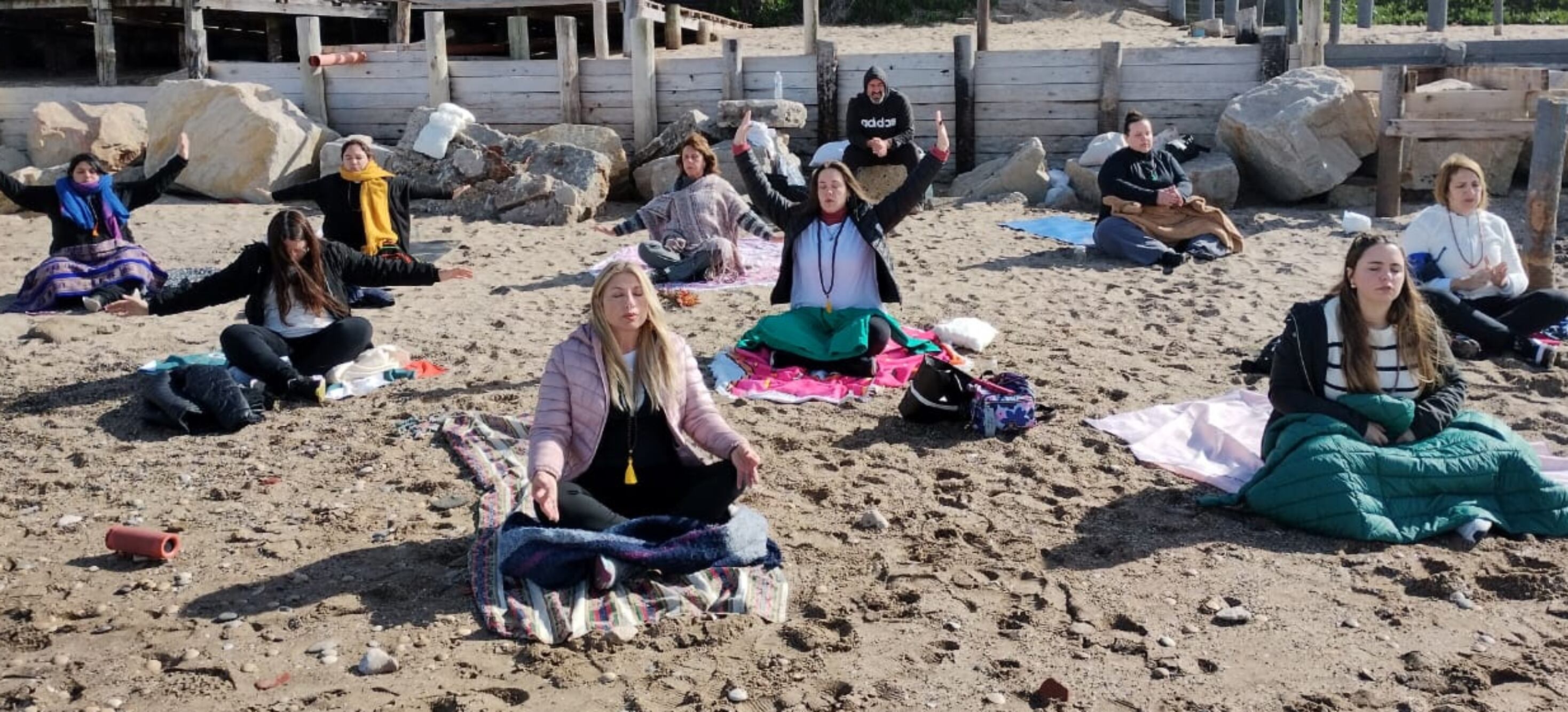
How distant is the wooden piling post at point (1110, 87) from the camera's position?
14617mm

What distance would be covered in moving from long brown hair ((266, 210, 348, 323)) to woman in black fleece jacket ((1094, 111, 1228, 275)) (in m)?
6.00

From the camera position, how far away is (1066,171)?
45.7 ft

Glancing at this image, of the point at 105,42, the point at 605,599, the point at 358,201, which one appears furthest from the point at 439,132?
the point at 605,599

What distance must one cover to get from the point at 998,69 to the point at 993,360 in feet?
25.6

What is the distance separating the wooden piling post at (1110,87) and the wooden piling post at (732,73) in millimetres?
3784

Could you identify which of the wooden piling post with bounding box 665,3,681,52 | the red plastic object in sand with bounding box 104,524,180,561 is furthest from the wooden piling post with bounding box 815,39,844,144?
the red plastic object in sand with bounding box 104,524,180,561

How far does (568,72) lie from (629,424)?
11.3 m

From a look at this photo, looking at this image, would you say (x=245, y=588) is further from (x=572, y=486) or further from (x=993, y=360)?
(x=993, y=360)

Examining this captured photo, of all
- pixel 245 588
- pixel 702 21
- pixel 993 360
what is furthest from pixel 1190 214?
pixel 702 21

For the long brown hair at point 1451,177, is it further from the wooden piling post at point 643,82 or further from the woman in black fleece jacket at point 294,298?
the wooden piling post at point 643,82

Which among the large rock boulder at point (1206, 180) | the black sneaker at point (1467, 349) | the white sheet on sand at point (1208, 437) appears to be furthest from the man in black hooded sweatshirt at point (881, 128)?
the white sheet on sand at point (1208, 437)

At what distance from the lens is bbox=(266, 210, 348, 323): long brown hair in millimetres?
7094

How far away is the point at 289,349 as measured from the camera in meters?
7.29

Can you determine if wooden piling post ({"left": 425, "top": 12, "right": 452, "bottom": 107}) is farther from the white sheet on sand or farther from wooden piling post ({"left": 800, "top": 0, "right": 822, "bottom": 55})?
the white sheet on sand
